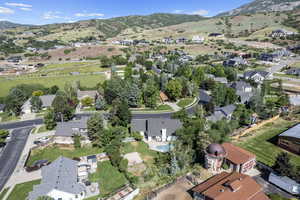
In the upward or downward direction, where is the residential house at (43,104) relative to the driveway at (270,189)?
upward

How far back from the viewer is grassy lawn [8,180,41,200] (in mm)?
32200

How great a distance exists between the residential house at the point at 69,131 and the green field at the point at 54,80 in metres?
49.6

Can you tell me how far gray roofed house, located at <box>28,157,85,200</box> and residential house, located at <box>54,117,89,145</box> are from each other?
40.5 feet

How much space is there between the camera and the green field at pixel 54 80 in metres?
100

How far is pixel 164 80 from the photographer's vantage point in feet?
262

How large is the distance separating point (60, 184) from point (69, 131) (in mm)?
18668

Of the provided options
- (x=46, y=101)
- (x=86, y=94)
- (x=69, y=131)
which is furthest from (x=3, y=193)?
(x=86, y=94)

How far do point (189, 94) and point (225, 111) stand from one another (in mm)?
21240

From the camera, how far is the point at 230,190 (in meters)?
28.0

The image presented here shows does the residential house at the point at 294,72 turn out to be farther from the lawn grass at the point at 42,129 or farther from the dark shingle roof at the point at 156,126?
the lawn grass at the point at 42,129

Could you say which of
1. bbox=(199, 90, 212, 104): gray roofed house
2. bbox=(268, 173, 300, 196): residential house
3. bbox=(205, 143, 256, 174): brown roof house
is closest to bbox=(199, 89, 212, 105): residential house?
bbox=(199, 90, 212, 104): gray roofed house

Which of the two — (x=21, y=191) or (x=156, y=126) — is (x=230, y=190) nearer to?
(x=156, y=126)

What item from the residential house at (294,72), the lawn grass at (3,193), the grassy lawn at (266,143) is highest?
the residential house at (294,72)

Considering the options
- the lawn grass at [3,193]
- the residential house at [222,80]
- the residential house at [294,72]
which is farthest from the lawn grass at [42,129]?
the residential house at [294,72]
